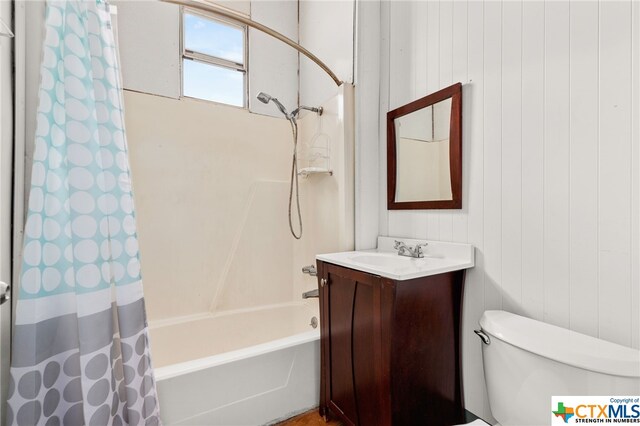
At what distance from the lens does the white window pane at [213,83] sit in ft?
7.45

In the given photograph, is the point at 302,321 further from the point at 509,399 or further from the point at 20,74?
the point at 20,74

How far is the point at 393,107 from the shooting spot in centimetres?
179

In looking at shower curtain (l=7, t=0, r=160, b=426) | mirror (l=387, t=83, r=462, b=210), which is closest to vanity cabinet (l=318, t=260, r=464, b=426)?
mirror (l=387, t=83, r=462, b=210)

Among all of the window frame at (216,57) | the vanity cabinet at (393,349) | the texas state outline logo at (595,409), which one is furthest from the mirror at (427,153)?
the window frame at (216,57)

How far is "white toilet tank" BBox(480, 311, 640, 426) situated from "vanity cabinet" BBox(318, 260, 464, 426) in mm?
227

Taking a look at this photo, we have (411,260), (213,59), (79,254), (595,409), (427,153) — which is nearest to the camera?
(595,409)

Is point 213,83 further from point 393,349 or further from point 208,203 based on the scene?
point 393,349

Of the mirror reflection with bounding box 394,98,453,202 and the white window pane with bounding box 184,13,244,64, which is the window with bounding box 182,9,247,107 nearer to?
the white window pane with bounding box 184,13,244,64

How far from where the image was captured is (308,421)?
4.87ft

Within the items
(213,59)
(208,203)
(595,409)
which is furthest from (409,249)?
(213,59)

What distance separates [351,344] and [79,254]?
1.11 metres

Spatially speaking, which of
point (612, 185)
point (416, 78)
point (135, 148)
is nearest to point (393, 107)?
point (416, 78)

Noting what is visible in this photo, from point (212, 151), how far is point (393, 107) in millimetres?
1400

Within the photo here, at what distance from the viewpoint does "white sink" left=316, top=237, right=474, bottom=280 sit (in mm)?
1152
